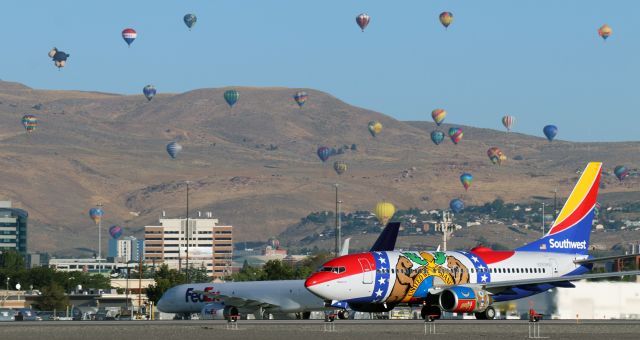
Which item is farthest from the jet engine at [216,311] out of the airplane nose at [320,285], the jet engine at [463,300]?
the jet engine at [463,300]

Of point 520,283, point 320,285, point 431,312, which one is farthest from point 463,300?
point 320,285

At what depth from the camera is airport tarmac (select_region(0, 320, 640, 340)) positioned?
72.4 m

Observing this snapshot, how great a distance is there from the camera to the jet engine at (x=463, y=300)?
88250 millimetres


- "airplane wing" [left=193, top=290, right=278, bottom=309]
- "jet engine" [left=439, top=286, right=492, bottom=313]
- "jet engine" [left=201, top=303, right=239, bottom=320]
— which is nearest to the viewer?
"jet engine" [left=439, top=286, right=492, bottom=313]

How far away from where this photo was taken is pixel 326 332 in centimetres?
7662

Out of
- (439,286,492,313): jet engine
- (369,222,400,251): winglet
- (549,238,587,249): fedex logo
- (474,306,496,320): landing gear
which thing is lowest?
(474,306,496,320): landing gear

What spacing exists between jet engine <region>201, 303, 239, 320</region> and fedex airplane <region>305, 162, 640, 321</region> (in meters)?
26.4

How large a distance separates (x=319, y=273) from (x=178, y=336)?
17261 millimetres

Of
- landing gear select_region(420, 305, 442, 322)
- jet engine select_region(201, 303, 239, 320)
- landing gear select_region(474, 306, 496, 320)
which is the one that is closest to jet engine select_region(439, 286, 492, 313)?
landing gear select_region(420, 305, 442, 322)

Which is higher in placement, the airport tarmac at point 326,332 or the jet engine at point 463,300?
the jet engine at point 463,300

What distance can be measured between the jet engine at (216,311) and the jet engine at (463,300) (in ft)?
94.4

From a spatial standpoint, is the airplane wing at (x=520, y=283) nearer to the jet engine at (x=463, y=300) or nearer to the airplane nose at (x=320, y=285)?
the jet engine at (x=463, y=300)

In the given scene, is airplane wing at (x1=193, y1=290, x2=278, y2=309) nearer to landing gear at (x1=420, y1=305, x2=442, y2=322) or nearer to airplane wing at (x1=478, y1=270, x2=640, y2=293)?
landing gear at (x1=420, y1=305, x2=442, y2=322)

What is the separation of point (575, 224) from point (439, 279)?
12.6m
